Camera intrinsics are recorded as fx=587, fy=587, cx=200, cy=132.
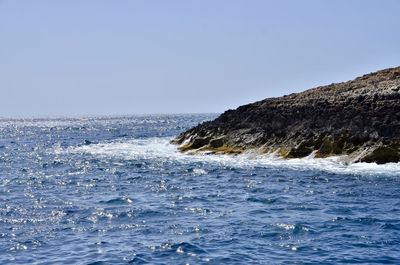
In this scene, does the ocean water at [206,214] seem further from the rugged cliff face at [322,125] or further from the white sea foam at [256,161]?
the rugged cliff face at [322,125]

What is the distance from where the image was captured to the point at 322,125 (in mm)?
44500

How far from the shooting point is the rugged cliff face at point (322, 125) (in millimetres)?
40188

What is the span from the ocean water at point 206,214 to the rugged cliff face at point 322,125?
192 centimetres

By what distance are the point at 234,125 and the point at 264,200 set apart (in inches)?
1037

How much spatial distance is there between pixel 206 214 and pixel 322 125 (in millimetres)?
22524

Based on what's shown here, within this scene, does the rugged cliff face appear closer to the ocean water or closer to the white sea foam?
the white sea foam

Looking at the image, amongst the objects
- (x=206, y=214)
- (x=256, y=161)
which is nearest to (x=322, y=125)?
(x=256, y=161)

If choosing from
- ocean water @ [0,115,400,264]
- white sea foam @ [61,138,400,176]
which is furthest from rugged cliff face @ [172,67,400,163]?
ocean water @ [0,115,400,264]

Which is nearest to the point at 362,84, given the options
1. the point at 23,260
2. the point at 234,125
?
the point at 234,125

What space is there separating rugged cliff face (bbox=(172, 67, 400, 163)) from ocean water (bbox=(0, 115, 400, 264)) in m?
1.92

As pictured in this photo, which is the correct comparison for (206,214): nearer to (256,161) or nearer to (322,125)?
(256,161)

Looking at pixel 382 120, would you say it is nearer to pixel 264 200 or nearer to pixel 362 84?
pixel 362 84

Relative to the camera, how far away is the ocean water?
17891mm

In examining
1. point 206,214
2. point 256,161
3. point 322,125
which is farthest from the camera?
point 322,125
